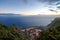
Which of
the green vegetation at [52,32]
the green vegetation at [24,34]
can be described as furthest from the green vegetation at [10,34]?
the green vegetation at [52,32]

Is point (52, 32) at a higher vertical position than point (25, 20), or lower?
lower

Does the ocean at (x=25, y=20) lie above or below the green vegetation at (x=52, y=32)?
above

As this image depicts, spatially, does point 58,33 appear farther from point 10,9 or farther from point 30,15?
point 10,9

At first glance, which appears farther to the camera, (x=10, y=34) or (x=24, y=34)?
(x=24, y=34)

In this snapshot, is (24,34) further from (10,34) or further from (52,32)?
(52,32)

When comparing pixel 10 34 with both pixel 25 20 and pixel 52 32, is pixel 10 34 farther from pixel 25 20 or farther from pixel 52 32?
pixel 52 32

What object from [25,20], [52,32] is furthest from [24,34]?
[52,32]

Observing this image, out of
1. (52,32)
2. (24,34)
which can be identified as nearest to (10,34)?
(24,34)

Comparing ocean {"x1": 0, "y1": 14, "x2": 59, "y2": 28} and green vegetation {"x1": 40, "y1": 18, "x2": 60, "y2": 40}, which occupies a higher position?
ocean {"x1": 0, "y1": 14, "x2": 59, "y2": 28}

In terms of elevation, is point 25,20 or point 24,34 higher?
point 25,20

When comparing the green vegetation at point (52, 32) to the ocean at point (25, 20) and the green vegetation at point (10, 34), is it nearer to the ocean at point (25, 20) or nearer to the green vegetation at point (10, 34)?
the ocean at point (25, 20)

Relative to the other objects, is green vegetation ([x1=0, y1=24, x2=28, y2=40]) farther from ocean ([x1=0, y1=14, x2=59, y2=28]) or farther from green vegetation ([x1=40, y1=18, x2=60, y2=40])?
green vegetation ([x1=40, y1=18, x2=60, y2=40])

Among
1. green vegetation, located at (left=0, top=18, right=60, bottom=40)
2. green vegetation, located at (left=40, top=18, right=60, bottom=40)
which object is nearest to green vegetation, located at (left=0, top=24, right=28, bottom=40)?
green vegetation, located at (left=0, top=18, right=60, bottom=40)
